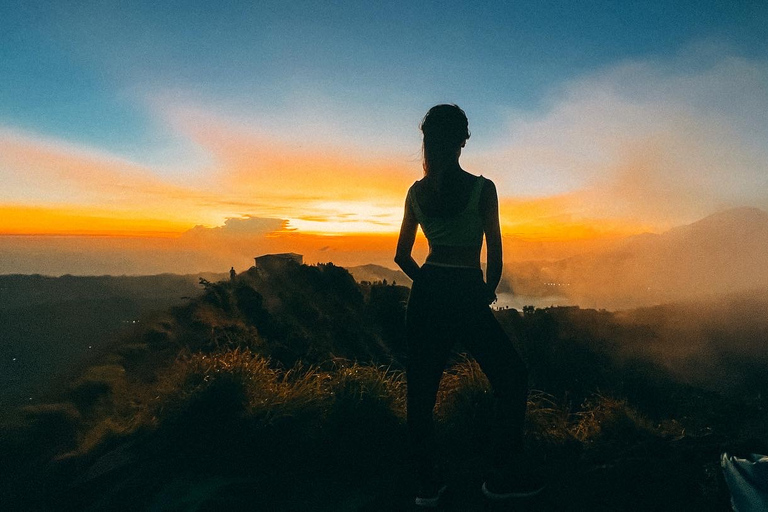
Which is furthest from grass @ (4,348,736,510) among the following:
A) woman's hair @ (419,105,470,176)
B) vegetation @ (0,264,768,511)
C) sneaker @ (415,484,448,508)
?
woman's hair @ (419,105,470,176)

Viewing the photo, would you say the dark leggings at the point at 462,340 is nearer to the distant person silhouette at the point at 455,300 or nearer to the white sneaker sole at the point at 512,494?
the distant person silhouette at the point at 455,300

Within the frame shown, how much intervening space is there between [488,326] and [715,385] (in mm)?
175964

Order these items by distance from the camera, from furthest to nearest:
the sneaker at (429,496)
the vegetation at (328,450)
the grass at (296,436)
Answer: the grass at (296,436) < the vegetation at (328,450) < the sneaker at (429,496)

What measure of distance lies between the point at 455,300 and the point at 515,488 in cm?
130

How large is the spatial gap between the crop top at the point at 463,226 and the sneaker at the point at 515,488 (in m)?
1.53

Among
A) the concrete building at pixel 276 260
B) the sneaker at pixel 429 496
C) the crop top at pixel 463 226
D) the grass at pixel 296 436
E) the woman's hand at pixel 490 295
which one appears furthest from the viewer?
the concrete building at pixel 276 260

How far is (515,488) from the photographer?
3027 millimetres

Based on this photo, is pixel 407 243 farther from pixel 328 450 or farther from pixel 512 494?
pixel 328 450

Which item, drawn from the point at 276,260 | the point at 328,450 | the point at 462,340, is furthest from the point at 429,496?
the point at 276,260

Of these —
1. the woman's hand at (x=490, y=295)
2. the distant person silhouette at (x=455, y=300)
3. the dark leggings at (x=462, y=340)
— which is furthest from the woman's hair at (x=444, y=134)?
the woman's hand at (x=490, y=295)

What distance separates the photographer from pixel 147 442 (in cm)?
457

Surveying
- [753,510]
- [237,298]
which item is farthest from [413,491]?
[237,298]

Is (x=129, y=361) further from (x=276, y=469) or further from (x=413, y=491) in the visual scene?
(x=413, y=491)

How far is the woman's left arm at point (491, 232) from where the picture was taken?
2830mm
